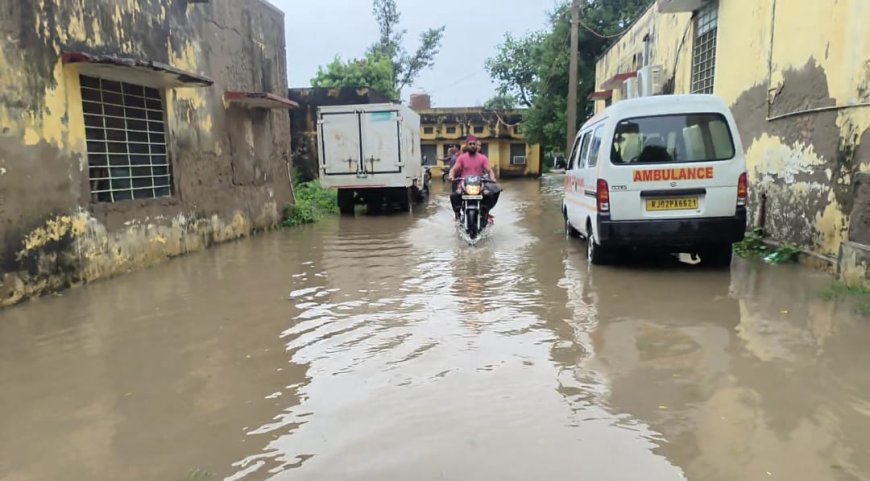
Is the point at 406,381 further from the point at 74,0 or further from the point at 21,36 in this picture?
the point at 74,0

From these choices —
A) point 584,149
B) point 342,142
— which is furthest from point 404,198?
point 584,149

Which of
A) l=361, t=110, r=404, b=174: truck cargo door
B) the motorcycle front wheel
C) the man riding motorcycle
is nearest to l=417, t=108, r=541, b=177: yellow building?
l=361, t=110, r=404, b=174: truck cargo door

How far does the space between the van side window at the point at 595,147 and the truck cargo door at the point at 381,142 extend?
767cm

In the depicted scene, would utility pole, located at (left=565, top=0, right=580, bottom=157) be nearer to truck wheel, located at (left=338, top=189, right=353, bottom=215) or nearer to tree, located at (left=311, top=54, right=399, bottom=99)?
truck wheel, located at (left=338, top=189, right=353, bottom=215)

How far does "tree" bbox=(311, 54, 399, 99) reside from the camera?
86.1 feet

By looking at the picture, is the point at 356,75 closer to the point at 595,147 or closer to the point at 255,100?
the point at 255,100

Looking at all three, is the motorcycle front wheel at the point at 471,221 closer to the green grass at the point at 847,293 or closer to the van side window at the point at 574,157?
the van side window at the point at 574,157

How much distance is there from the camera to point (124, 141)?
7695 mm

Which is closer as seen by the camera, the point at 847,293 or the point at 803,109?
the point at 847,293

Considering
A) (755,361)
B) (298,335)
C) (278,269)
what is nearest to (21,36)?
(278,269)

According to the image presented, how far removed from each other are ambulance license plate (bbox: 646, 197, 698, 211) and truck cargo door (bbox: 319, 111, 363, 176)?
9.19m

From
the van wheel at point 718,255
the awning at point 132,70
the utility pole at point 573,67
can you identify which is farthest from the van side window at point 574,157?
the utility pole at point 573,67

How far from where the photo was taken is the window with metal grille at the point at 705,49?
33.8ft

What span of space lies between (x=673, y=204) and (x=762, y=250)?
2177 mm
